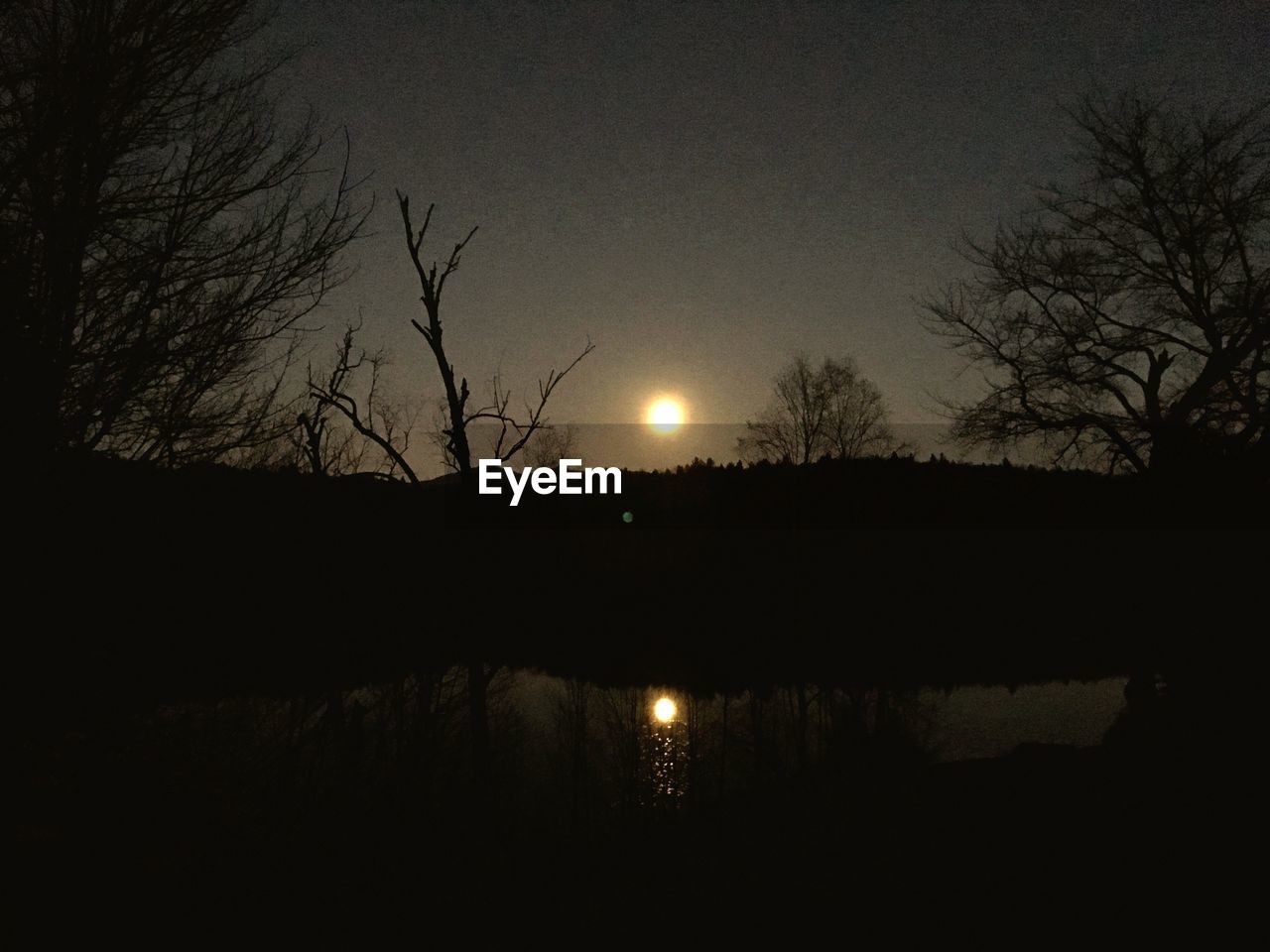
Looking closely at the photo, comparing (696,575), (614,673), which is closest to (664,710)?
(614,673)

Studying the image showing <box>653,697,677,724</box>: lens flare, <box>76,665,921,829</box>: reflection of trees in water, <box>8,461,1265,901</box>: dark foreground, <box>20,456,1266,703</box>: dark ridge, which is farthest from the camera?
<box>20,456,1266,703</box>: dark ridge

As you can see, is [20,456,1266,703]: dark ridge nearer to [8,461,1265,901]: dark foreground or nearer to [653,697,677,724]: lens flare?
[8,461,1265,901]: dark foreground

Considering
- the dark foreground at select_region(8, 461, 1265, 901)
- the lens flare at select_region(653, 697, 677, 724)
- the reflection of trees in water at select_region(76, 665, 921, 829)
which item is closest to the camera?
the dark foreground at select_region(8, 461, 1265, 901)

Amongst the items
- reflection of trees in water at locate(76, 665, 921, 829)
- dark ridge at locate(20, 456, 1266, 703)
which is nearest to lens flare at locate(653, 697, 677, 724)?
→ reflection of trees in water at locate(76, 665, 921, 829)

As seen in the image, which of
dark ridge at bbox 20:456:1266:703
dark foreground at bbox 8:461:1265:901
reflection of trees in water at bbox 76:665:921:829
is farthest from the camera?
dark ridge at bbox 20:456:1266:703

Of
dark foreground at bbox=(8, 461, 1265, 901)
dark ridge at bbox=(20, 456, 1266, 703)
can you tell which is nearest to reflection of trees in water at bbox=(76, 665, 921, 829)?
dark foreground at bbox=(8, 461, 1265, 901)

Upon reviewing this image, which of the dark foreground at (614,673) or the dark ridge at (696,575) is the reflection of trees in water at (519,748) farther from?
the dark ridge at (696,575)

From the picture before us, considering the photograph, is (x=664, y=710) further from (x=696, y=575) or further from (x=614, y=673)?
(x=696, y=575)

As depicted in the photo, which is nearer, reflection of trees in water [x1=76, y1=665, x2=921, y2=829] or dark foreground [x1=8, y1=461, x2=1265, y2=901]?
dark foreground [x1=8, y1=461, x2=1265, y2=901]

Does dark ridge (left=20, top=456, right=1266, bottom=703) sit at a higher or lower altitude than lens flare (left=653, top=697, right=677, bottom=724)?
higher

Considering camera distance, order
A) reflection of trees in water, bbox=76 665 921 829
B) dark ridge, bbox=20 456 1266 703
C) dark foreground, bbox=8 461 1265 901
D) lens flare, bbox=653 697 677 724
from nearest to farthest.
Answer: dark foreground, bbox=8 461 1265 901, reflection of trees in water, bbox=76 665 921 829, lens flare, bbox=653 697 677 724, dark ridge, bbox=20 456 1266 703

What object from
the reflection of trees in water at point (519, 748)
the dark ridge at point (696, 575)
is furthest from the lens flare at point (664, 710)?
the dark ridge at point (696, 575)

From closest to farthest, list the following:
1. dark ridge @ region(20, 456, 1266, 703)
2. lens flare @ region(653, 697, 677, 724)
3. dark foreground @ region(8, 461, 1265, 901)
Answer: dark foreground @ region(8, 461, 1265, 901)
lens flare @ region(653, 697, 677, 724)
dark ridge @ region(20, 456, 1266, 703)

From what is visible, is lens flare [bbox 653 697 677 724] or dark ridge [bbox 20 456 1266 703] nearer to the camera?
lens flare [bbox 653 697 677 724]
